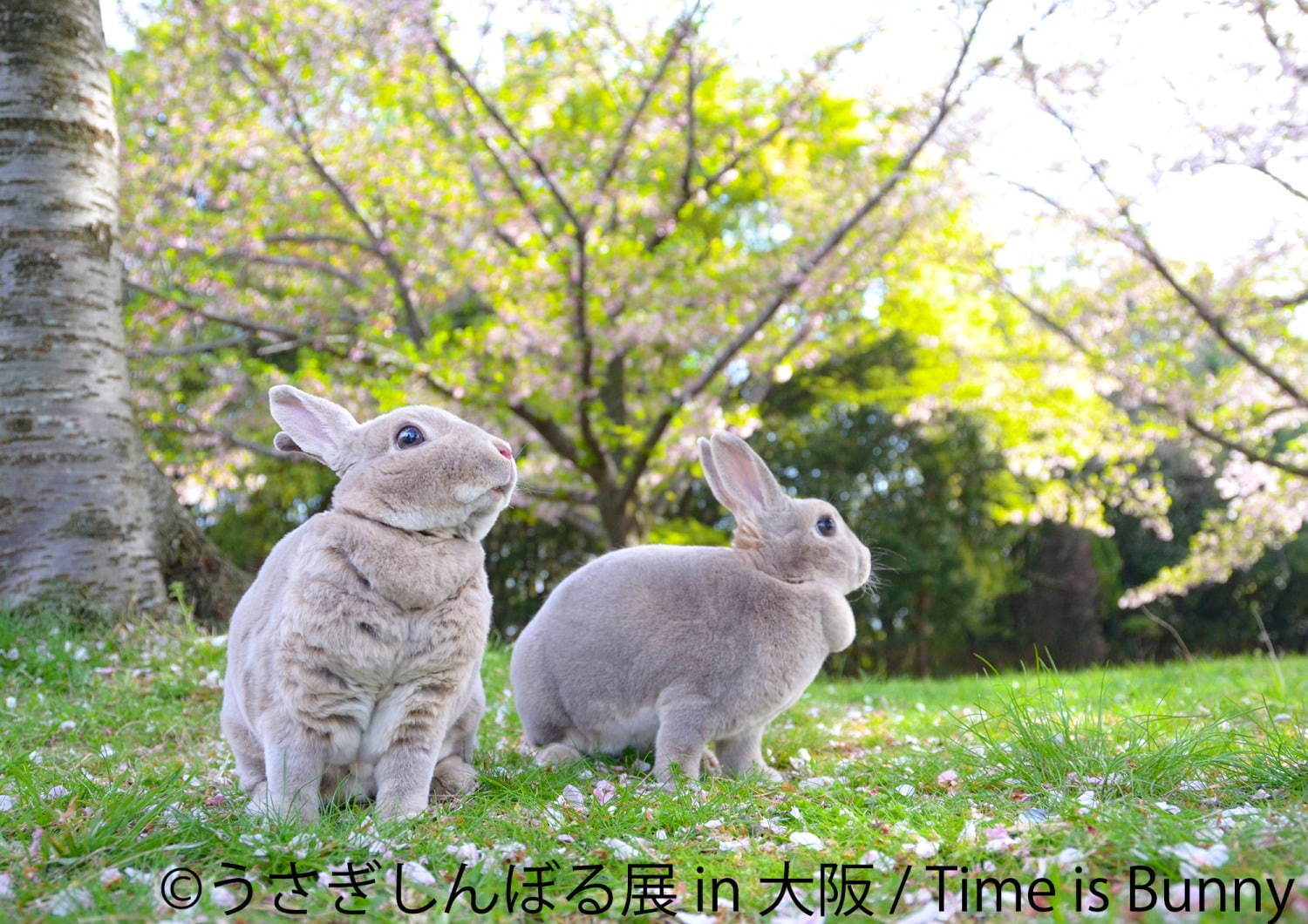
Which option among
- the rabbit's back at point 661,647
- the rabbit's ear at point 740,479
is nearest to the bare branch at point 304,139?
the rabbit's ear at point 740,479

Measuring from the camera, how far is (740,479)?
4.11 m

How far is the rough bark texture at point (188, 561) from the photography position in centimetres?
618

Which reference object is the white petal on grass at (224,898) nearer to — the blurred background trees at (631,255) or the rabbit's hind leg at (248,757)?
the rabbit's hind leg at (248,757)

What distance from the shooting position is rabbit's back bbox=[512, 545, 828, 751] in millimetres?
3705

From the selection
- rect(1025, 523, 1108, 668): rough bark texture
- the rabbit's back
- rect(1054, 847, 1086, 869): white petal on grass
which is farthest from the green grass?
rect(1025, 523, 1108, 668): rough bark texture

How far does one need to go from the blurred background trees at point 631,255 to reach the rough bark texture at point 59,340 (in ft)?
9.86

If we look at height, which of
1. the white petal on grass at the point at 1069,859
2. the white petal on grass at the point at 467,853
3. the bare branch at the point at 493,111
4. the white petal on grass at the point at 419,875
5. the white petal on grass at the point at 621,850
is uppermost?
the bare branch at the point at 493,111

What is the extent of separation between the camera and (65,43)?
555 cm

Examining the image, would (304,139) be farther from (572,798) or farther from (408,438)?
(572,798)

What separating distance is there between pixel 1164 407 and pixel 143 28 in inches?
445

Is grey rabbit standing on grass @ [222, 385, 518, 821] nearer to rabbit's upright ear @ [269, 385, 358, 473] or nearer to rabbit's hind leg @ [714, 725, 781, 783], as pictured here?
rabbit's upright ear @ [269, 385, 358, 473]

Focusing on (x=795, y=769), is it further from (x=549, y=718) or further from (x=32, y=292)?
(x=32, y=292)

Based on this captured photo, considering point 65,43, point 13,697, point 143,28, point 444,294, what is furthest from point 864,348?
point 13,697

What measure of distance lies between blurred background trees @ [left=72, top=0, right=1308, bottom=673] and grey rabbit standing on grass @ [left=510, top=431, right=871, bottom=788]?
12.6 feet
